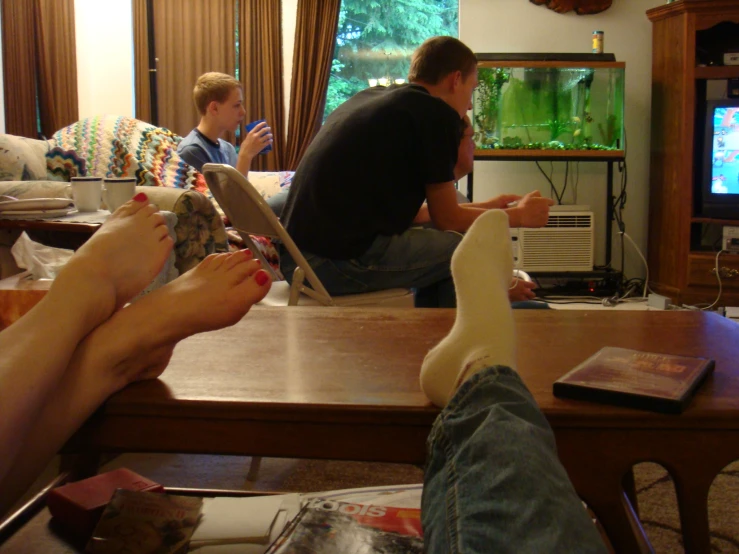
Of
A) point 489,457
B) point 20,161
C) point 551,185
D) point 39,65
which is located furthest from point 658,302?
point 39,65

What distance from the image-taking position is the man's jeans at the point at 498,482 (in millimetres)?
539

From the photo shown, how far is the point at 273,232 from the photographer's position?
200cm

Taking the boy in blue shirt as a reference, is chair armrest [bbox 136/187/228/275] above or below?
below

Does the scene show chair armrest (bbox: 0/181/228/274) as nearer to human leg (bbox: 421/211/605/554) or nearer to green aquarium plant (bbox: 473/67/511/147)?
human leg (bbox: 421/211/605/554)

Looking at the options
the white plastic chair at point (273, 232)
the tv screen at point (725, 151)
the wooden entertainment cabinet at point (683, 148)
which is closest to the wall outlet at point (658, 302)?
the wooden entertainment cabinet at point (683, 148)

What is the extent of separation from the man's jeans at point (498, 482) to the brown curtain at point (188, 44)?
14.5 feet

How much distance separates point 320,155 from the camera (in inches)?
81.8

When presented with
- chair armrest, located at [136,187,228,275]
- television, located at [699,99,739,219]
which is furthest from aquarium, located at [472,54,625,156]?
chair armrest, located at [136,187,228,275]

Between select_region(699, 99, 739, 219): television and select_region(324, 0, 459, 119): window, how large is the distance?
1.82m

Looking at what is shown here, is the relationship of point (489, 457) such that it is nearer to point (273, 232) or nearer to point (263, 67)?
point (273, 232)

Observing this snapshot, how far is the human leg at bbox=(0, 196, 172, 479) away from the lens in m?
0.77

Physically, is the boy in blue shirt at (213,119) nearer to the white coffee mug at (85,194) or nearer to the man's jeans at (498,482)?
the white coffee mug at (85,194)

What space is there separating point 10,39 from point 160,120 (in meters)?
0.96

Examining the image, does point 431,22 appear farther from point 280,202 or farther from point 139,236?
point 139,236
